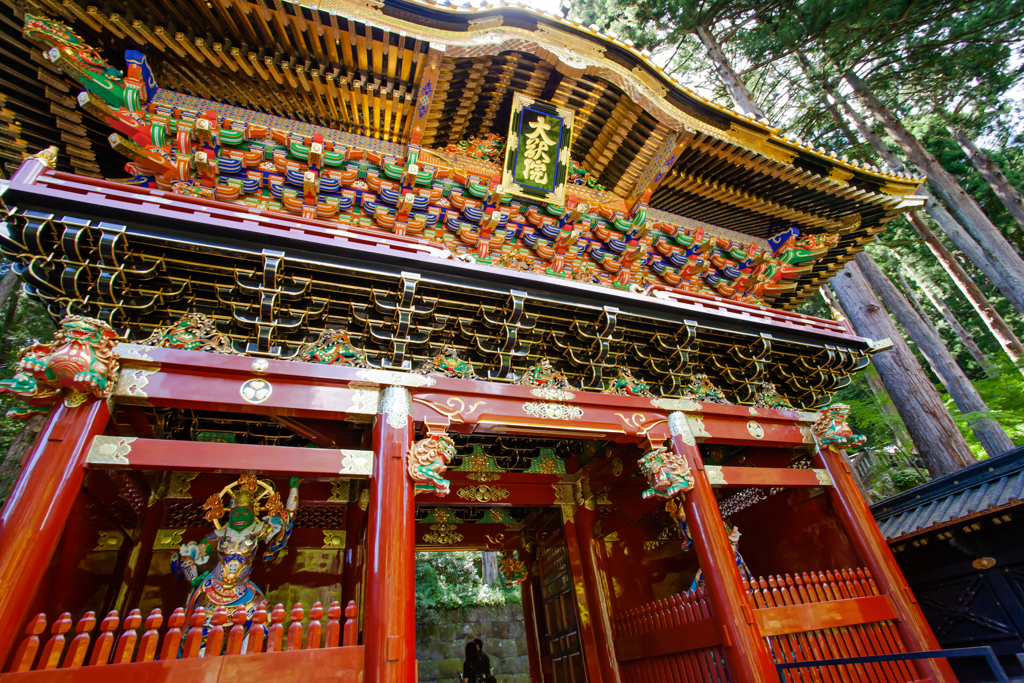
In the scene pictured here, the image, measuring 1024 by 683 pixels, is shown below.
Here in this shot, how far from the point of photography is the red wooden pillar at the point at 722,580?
15.3 ft

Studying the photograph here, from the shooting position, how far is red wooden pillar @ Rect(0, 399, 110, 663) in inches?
A: 124

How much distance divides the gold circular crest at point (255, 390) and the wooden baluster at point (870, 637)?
620 centimetres

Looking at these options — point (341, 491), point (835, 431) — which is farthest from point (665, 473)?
point (341, 491)

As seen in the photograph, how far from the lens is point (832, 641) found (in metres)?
5.18

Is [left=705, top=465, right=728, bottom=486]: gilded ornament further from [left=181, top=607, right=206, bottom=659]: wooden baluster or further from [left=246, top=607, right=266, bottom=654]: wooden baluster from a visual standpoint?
[left=181, top=607, right=206, bottom=659]: wooden baluster

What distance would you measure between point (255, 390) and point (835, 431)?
21.9 feet

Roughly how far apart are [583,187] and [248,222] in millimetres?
5147

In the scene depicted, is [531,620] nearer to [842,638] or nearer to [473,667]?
[473,667]

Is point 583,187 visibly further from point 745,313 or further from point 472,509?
point 472,509

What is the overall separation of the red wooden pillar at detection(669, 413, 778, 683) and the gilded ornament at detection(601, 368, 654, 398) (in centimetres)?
48

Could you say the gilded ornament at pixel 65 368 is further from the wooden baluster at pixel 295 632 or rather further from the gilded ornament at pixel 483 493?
the gilded ornament at pixel 483 493

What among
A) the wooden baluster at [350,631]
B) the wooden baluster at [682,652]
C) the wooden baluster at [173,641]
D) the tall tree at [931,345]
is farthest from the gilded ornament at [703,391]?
the tall tree at [931,345]

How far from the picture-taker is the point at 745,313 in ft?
21.3

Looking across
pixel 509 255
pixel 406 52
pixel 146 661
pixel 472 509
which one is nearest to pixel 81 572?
pixel 146 661
